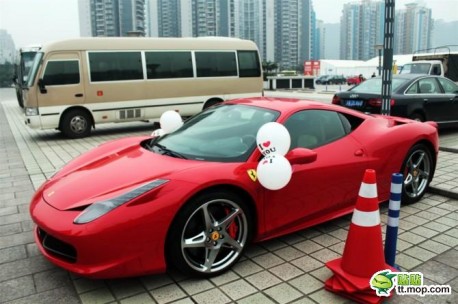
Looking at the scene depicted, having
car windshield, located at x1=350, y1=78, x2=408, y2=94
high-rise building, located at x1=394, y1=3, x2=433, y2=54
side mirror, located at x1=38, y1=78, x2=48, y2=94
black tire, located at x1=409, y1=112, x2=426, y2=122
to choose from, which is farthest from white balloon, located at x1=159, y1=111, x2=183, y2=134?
high-rise building, located at x1=394, y1=3, x2=433, y2=54

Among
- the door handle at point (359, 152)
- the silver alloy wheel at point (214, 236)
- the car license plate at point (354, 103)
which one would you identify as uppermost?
the car license plate at point (354, 103)

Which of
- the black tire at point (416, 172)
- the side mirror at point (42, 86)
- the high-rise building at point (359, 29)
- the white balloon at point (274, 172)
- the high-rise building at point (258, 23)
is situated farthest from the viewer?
the high-rise building at point (359, 29)

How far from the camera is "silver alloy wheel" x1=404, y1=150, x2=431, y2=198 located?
4793mm

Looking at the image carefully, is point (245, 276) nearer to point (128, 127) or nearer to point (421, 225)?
point (421, 225)

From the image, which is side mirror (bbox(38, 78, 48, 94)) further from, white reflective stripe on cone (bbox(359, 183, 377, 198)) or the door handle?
white reflective stripe on cone (bbox(359, 183, 377, 198))

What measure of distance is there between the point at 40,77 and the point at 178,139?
26.7 ft

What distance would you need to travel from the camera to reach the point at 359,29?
3509 inches

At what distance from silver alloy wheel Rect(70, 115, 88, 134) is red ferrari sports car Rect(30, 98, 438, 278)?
732 cm

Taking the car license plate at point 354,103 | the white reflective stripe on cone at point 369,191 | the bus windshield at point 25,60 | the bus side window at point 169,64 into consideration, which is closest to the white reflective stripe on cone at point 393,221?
the white reflective stripe on cone at point 369,191

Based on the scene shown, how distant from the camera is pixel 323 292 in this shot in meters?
3.00

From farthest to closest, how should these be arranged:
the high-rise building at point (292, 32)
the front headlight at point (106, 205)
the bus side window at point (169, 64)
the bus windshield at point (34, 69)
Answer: the high-rise building at point (292, 32) < the bus side window at point (169, 64) < the bus windshield at point (34, 69) < the front headlight at point (106, 205)
